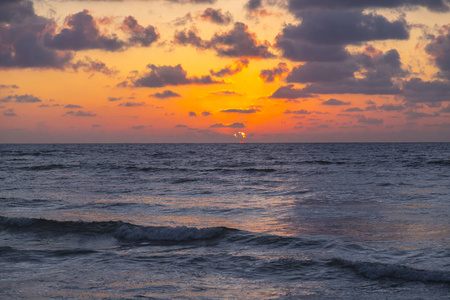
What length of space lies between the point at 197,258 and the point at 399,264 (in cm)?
501

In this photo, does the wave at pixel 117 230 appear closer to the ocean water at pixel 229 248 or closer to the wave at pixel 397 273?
the ocean water at pixel 229 248

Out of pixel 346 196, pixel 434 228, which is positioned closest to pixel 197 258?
pixel 434 228

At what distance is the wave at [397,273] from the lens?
363 inches

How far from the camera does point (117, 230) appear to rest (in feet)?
48.1

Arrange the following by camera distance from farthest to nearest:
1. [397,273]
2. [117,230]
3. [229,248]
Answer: [117,230] → [229,248] → [397,273]

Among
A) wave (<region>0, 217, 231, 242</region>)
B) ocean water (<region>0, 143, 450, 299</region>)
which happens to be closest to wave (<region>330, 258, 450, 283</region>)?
ocean water (<region>0, 143, 450, 299</region>)

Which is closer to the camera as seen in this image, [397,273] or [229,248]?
[397,273]

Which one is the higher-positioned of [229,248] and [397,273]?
[397,273]

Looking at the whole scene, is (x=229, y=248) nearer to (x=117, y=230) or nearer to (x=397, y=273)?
(x=117, y=230)

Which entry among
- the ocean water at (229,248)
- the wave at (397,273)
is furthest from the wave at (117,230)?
the wave at (397,273)

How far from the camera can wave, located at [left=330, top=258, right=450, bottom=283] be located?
30.2 feet

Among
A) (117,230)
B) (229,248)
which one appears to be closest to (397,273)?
(229,248)

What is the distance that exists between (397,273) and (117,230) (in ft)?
29.9

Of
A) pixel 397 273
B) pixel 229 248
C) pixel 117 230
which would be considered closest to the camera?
pixel 397 273
